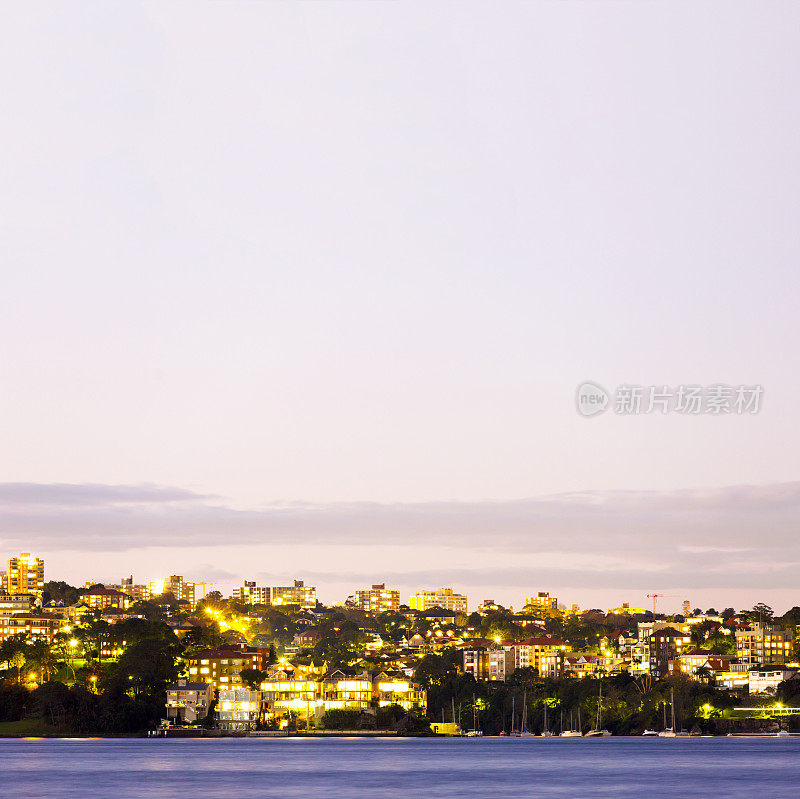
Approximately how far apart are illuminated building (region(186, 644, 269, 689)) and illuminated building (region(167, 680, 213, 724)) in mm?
4434

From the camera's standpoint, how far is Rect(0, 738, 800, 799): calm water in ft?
270

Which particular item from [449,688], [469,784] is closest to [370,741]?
[449,688]

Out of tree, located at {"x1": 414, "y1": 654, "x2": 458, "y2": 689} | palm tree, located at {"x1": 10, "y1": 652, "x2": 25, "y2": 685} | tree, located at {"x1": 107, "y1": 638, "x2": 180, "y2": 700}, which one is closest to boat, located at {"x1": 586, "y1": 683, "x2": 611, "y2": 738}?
tree, located at {"x1": 414, "y1": 654, "x2": 458, "y2": 689}

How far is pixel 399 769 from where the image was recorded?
101 meters

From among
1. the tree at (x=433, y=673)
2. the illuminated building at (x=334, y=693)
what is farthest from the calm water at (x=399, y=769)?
the tree at (x=433, y=673)

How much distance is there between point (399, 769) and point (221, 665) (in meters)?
72.9

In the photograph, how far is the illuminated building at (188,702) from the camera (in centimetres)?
15550

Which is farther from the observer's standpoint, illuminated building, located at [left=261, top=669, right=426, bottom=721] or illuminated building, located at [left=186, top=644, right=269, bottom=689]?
illuminated building, located at [left=186, top=644, right=269, bottom=689]

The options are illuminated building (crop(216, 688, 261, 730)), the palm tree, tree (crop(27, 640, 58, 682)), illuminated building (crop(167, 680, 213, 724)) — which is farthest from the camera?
the palm tree

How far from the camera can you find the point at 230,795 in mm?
79375

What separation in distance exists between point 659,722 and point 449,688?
24621 millimetres

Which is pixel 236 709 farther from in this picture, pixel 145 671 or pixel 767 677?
pixel 767 677

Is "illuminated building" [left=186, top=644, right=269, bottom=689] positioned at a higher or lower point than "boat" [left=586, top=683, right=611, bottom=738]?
higher

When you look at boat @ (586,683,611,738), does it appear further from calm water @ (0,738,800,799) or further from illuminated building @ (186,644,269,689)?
illuminated building @ (186,644,269,689)
